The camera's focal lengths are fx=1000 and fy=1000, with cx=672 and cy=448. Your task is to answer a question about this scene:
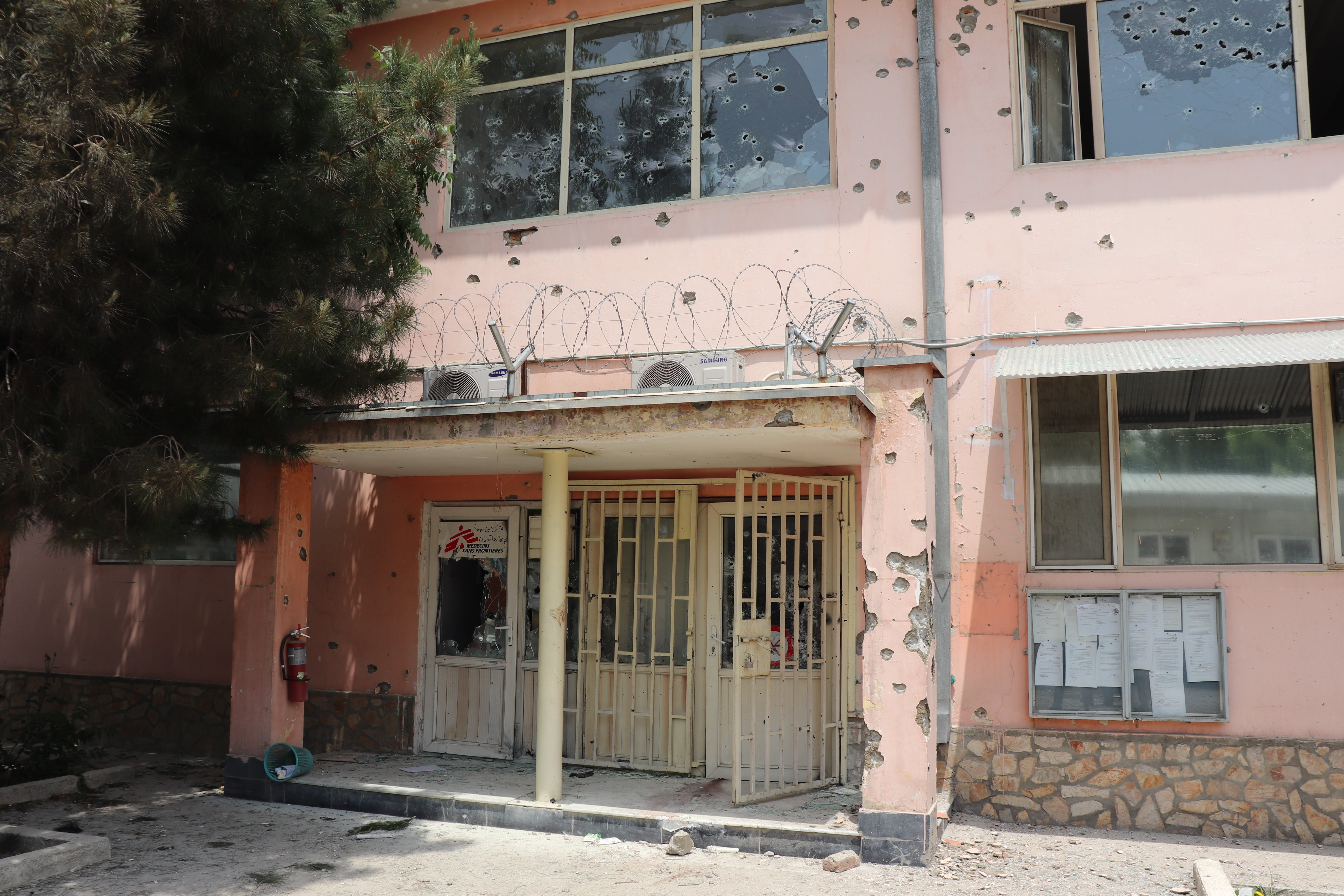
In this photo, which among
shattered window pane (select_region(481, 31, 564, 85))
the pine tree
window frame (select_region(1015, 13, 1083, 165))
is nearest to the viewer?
the pine tree

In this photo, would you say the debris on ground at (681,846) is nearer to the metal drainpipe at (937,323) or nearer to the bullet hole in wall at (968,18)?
the metal drainpipe at (937,323)

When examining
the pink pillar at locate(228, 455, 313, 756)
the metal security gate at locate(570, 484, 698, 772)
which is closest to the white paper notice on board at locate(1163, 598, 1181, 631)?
the metal security gate at locate(570, 484, 698, 772)

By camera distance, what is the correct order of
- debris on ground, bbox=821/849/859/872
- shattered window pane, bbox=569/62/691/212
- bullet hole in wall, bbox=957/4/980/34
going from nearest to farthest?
debris on ground, bbox=821/849/859/872 < bullet hole in wall, bbox=957/4/980/34 < shattered window pane, bbox=569/62/691/212

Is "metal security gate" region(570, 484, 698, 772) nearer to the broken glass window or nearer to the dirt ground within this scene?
the dirt ground

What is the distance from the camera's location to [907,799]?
582 centimetres

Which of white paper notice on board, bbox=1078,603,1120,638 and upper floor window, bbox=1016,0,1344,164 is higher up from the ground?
upper floor window, bbox=1016,0,1344,164

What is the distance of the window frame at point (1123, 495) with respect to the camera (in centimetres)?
666

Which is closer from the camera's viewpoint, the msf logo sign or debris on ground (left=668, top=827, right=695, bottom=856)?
debris on ground (left=668, top=827, right=695, bottom=856)

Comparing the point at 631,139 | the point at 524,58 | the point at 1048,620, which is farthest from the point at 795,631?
the point at 524,58

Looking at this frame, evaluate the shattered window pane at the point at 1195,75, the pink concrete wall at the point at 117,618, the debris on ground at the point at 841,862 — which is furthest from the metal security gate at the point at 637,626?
the shattered window pane at the point at 1195,75

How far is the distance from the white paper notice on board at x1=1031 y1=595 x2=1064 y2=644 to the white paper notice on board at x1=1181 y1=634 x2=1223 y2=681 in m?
0.80

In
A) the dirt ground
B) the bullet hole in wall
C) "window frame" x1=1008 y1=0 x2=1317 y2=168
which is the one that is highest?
the bullet hole in wall

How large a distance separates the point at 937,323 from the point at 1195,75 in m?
2.62

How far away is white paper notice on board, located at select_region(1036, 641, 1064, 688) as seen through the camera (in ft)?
22.9
